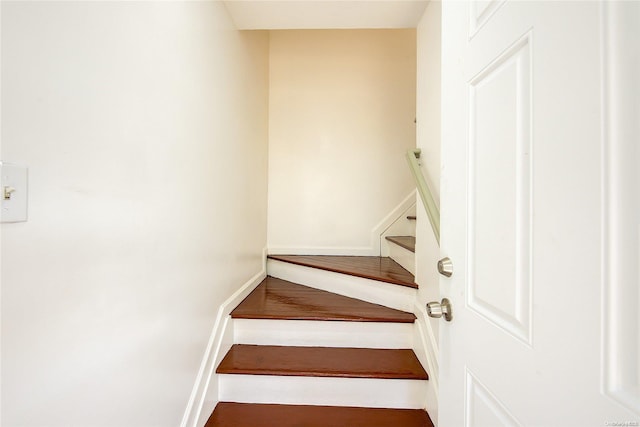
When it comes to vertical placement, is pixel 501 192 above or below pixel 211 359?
above

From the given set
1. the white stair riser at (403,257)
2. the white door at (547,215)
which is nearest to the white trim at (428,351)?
the white stair riser at (403,257)

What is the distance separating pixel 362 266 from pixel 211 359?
1.19 meters

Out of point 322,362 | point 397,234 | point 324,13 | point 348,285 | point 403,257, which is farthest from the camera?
point 397,234

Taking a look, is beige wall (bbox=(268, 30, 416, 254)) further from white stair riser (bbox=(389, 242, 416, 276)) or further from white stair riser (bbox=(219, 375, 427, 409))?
white stair riser (bbox=(219, 375, 427, 409))

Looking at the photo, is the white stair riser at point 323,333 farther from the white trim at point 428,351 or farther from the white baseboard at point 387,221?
the white baseboard at point 387,221

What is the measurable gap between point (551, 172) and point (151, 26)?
1132 millimetres

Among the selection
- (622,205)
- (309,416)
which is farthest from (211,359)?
(622,205)

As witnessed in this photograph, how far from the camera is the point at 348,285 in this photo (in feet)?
6.68

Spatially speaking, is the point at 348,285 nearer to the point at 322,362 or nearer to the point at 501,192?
the point at 322,362

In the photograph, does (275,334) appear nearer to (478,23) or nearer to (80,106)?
(80,106)

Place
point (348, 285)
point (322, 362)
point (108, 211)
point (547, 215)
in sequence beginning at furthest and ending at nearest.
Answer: point (348, 285)
point (322, 362)
point (108, 211)
point (547, 215)

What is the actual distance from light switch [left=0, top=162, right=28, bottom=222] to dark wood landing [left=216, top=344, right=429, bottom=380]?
119cm

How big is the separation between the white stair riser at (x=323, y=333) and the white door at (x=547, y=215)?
0.92 meters

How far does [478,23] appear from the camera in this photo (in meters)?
0.66
